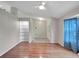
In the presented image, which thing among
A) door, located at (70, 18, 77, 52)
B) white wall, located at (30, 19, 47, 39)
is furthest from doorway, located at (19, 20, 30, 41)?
door, located at (70, 18, 77, 52)

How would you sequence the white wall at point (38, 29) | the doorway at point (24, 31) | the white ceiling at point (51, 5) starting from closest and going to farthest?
the white ceiling at point (51, 5), the white wall at point (38, 29), the doorway at point (24, 31)

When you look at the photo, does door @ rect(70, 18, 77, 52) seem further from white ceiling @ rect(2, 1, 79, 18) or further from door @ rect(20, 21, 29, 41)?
door @ rect(20, 21, 29, 41)

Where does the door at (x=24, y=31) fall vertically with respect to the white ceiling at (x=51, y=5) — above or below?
below

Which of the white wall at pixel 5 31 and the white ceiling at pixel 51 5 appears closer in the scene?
the white ceiling at pixel 51 5

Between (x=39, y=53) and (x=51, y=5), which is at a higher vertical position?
(x=51, y=5)

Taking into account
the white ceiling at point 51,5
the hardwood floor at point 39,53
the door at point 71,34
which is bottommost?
the hardwood floor at point 39,53

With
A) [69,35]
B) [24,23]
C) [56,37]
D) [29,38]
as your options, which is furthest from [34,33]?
[69,35]

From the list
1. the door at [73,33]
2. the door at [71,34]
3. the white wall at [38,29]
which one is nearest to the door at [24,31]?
the white wall at [38,29]

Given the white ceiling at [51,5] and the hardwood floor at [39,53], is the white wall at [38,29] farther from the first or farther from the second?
the white ceiling at [51,5]

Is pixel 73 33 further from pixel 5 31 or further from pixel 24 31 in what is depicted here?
pixel 24 31

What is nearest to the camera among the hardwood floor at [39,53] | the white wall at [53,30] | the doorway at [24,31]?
the hardwood floor at [39,53]

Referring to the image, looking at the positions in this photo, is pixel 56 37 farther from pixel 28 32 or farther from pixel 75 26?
pixel 75 26

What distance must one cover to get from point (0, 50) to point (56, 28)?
3.86 meters

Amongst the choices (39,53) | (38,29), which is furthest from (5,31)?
(38,29)
